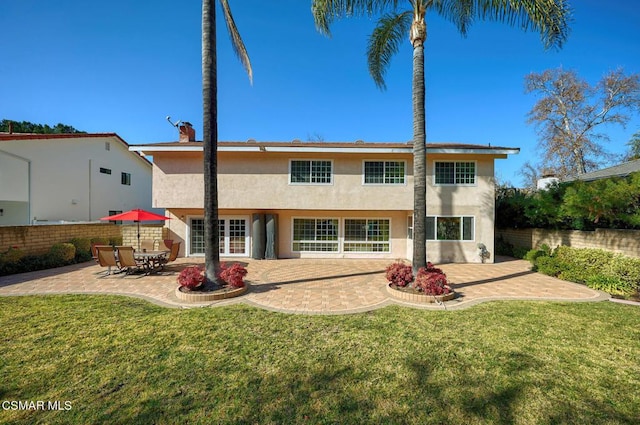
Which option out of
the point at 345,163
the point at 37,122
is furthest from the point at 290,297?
the point at 37,122

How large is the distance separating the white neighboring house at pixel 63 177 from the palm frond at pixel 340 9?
19352 millimetres

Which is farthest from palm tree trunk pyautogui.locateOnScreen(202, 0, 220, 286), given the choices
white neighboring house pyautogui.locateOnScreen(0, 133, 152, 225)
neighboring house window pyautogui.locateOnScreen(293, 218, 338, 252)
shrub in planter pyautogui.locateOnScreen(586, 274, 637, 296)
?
white neighboring house pyautogui.locateOnScreen(0, 133, 152, 225)

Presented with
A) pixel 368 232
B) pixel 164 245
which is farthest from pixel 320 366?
pixel 164 245

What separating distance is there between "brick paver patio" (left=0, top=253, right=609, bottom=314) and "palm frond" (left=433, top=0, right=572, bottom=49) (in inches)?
310

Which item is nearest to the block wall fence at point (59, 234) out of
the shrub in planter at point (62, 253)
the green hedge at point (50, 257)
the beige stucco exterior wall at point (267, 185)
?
the green hedge at point (50, 257)

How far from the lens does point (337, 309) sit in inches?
276

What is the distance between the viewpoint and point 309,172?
1463 centimetres

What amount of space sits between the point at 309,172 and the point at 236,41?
7.06m

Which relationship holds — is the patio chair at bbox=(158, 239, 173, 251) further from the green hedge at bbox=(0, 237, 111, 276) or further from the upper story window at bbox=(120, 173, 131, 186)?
the upper story window at bbox=(120, 173, 131, 186)

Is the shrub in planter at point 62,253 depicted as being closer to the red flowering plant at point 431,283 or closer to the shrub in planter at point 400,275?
the shrub in planter at point 400,275

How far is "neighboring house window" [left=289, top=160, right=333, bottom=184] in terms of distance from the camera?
14613mm

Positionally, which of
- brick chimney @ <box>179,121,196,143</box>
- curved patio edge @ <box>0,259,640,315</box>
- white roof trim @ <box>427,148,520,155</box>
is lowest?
curved patio edge @ <box>0,259,640,315</box>

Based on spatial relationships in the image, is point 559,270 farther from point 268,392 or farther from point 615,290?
point 268,392

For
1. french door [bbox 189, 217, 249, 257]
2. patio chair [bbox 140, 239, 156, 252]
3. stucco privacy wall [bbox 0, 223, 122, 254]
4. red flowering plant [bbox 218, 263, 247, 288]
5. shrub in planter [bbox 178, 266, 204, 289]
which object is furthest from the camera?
french door [bbox 189, 217, 249, 257]
